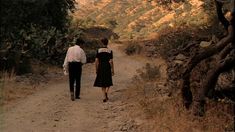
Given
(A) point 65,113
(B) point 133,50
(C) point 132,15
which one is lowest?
(A) point 65,113

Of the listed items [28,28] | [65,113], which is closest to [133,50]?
[28,28]

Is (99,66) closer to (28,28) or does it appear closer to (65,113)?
(65,113)

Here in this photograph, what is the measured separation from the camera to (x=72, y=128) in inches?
459

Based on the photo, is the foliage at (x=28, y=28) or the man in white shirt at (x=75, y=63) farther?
the foliage at (x=28, y=28)

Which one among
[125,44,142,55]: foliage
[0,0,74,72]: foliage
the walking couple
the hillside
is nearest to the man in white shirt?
the walking couple

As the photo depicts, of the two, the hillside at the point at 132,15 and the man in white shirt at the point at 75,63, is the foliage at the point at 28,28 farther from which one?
the hillside at the point at 132,15

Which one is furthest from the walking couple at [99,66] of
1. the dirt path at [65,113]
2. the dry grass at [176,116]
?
the dry grass at [176,116]

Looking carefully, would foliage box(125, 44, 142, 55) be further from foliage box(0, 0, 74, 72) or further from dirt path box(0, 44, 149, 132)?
dirt path box(0, 44, 149, 132)

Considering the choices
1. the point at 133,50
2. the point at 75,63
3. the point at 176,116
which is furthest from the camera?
the point at 133,50

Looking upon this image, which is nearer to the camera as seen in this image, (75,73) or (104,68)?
(104,68)

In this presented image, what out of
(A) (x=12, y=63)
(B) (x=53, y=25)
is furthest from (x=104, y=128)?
(B) (x=53, y=25)

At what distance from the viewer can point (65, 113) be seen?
44.0 ft

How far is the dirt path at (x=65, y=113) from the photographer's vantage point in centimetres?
1179

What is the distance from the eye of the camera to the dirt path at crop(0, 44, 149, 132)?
11.8m
